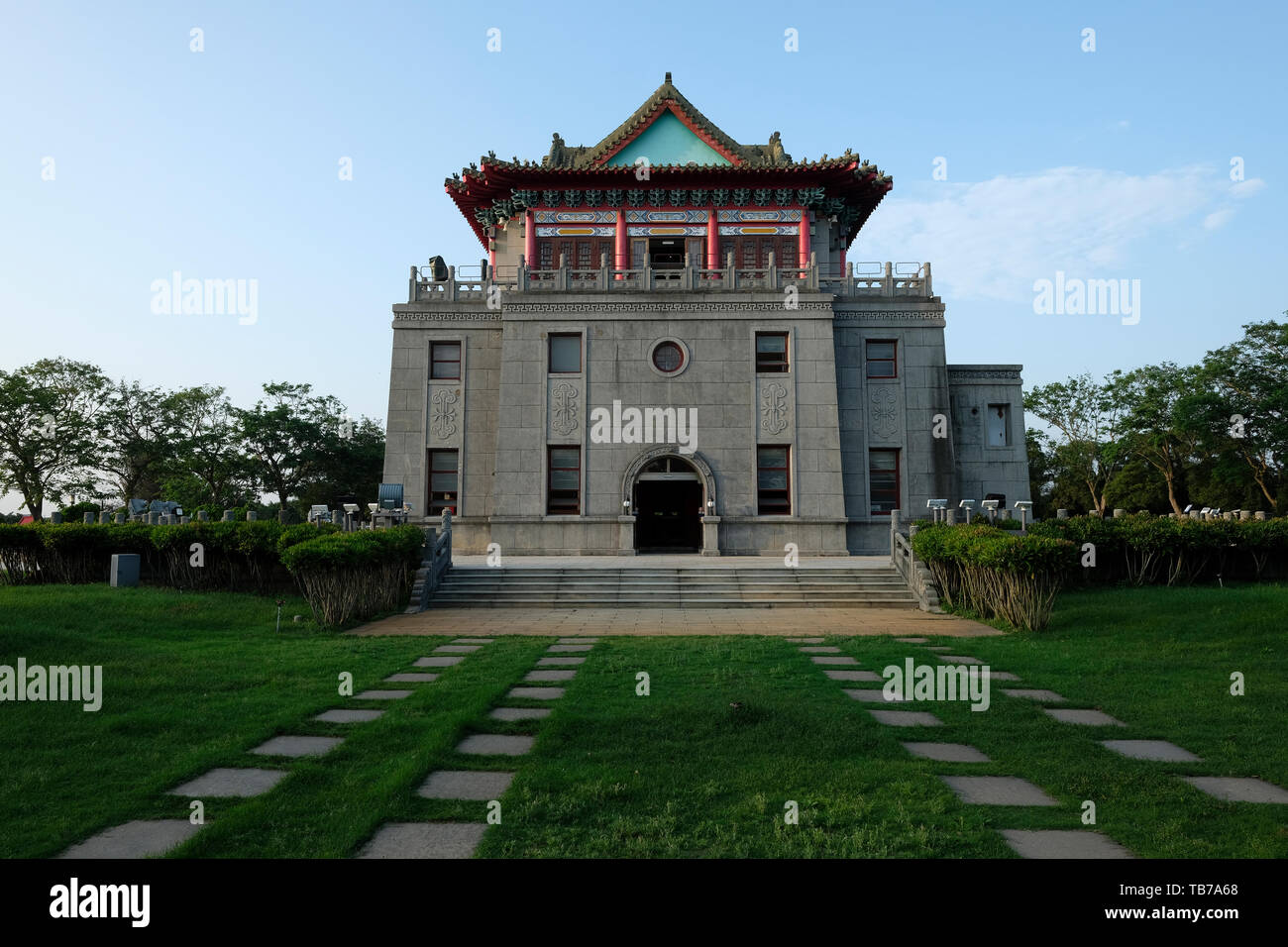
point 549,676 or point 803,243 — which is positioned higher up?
point 803,243

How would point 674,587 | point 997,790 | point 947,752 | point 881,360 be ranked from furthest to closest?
point 881,360
point 674,587
point 947,752
point 997,790

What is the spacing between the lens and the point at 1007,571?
11.2 metres

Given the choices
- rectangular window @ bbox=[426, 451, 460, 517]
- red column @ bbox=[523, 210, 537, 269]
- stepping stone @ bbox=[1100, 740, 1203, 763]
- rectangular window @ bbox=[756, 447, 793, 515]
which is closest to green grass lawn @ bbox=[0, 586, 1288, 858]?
stepping stone @ bbox=[1100, 740, 1203, 763]

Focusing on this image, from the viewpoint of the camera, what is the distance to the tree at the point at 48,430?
30344 mm

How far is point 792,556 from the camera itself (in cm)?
2061

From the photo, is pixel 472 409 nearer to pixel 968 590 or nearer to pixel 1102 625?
pixel 968 590

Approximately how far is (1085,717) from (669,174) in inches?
835

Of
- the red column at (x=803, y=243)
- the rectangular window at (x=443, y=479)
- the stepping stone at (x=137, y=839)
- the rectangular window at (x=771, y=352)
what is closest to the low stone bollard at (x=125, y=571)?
the rectangular window at (x=443, y=479)

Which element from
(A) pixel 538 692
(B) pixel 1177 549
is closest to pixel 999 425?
(B) pixel 1177 549

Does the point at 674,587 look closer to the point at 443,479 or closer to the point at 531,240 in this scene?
the point at 443,479

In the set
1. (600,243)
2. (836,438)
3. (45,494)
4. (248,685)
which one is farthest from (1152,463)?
(45,494)

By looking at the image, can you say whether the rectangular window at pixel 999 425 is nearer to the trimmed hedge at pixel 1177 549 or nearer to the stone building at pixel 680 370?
the stone building at pixel 680 370

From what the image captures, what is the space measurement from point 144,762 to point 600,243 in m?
22.0
